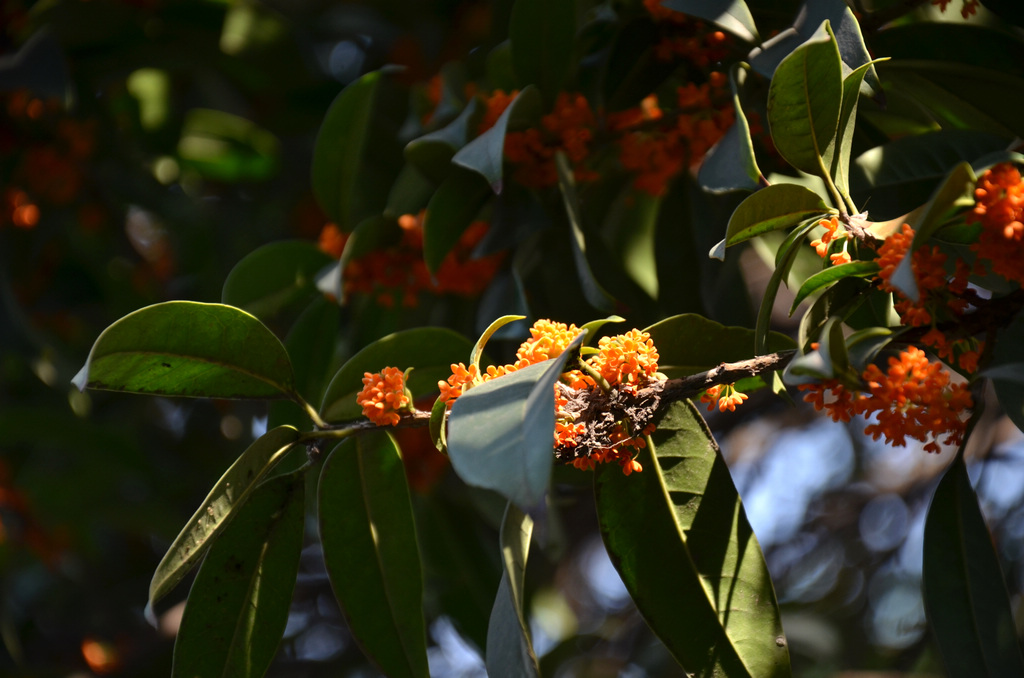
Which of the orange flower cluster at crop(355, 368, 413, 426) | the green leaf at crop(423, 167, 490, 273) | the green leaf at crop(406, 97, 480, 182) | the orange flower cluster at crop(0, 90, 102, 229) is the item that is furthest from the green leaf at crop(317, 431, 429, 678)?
the orange flower cluster at crop(0, 90, 102, 229)

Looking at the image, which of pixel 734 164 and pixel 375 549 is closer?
pixel 734 164

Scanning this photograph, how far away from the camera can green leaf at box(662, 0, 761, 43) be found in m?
1.03

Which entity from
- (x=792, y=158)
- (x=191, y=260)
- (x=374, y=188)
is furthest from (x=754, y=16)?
(x=191, y=260)

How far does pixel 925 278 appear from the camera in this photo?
2.59 ft

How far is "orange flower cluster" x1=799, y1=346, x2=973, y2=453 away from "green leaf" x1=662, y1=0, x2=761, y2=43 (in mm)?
494

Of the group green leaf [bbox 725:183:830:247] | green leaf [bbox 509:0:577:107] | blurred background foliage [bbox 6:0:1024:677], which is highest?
green leaf [bbox 509:0:577:107]

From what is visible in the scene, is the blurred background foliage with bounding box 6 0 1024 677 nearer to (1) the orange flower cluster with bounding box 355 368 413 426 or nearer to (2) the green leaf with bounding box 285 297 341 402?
(2) the green leaf with bounding box 285 297 341 402

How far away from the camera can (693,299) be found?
1.55m

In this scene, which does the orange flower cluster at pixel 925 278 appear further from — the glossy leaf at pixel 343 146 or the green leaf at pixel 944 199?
the glossy leaf at pixel 343 146

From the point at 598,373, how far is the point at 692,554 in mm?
314

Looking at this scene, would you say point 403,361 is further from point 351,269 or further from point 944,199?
point 944,199

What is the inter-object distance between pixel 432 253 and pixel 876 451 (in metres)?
2.68

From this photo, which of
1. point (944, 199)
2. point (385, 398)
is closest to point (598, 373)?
point (385, 398)

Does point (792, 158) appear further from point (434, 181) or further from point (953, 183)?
point (434, 181)
